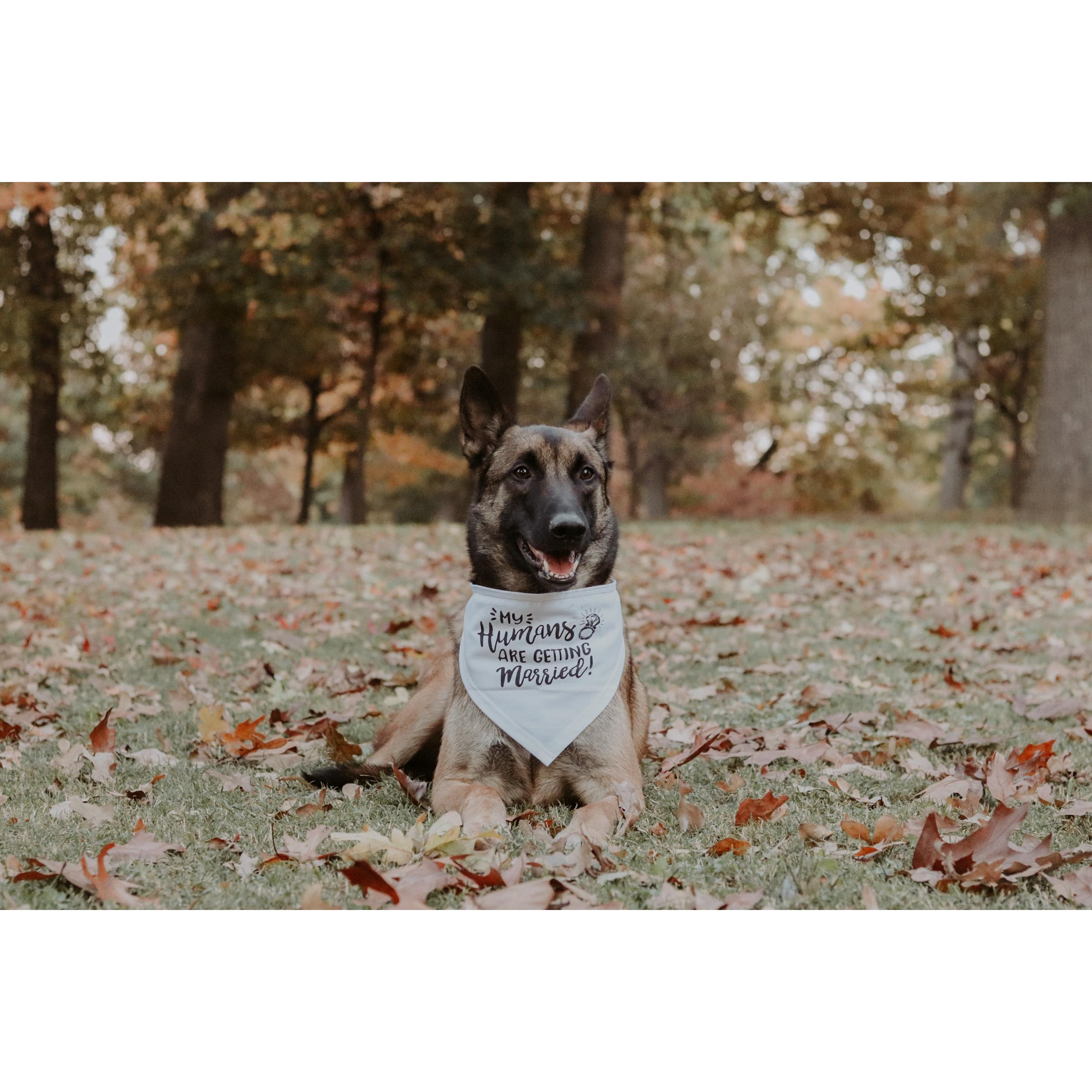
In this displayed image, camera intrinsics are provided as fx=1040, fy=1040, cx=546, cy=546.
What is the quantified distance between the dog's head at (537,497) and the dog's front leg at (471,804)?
89cm

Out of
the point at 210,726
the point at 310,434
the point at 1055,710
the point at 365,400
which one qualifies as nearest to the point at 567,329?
the point at 365,400

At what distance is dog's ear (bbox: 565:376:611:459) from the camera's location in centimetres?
452

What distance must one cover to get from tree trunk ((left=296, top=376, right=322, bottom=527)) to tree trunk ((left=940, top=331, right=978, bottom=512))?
1792 cm

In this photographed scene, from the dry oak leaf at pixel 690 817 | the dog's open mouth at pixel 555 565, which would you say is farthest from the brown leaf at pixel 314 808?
the dry oak leaf at pixel 690 817

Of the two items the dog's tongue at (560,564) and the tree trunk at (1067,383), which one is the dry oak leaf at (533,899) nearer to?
the dog's tongue at (560,564)

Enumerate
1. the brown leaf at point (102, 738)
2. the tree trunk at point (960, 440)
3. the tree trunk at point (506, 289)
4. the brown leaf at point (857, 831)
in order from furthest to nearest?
1. the tree trunk at point (960, 440)
2. the tree trunk at point (506, 289)
3. the brown leaf at point (102, 738)
4. the brown leaf at point (857, 831)

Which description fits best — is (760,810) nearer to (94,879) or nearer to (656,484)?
(94,879)

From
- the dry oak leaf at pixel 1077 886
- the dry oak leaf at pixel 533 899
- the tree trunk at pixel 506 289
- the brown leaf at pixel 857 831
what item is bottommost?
the dry oak leaf at pixel 533 899

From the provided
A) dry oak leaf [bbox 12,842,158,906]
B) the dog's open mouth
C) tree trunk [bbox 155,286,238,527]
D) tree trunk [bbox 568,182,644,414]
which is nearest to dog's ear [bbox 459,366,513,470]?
the dog's open mouth

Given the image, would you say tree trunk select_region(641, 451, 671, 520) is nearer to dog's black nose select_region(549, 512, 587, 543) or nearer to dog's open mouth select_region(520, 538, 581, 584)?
dog's open mouth select_region(520, 538, 581, 584)

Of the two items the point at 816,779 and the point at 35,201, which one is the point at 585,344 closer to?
the point at 35,201

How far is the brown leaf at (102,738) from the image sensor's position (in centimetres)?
464

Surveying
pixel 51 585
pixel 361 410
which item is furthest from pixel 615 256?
pixel 51 585

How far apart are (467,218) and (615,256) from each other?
147 inches
